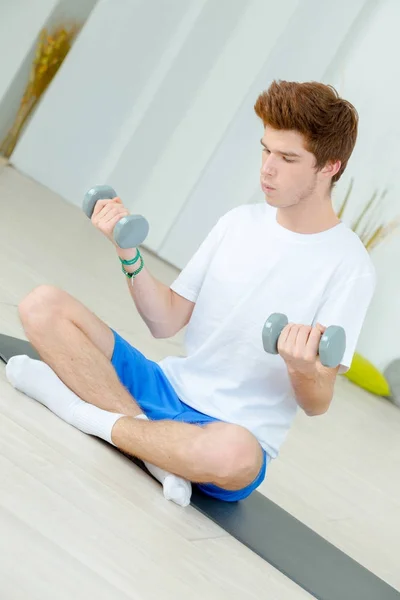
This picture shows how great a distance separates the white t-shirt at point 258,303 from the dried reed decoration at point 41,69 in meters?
4.45

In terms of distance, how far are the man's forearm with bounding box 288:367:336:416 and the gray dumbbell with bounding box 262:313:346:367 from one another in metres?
0.09

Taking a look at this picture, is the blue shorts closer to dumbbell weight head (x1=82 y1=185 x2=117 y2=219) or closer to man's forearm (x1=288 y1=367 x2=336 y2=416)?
man's forearm (x1=288 y1=367 x2=336 y2=416)

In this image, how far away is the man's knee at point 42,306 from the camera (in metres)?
2.28

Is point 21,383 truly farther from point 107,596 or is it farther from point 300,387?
point 107,596

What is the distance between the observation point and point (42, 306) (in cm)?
229

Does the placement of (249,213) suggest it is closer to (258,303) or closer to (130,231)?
(258,303)

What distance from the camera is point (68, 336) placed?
2260mm

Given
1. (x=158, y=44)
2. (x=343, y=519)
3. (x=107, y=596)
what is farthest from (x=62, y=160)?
(x=107, y=596)

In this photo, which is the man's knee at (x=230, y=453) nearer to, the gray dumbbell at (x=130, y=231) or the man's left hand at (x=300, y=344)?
the man's left hand at (x=300, y=344)

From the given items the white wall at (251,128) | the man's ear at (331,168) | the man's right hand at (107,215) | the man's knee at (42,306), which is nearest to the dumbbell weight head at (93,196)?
the man's right hand at (107,215)

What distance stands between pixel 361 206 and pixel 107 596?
4093mm

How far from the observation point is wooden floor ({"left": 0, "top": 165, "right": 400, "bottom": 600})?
5.03 feet

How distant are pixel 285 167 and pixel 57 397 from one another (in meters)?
0.70

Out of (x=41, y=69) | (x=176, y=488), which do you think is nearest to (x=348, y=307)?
(x=176, y=488)
